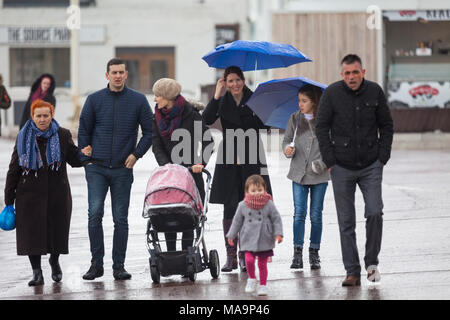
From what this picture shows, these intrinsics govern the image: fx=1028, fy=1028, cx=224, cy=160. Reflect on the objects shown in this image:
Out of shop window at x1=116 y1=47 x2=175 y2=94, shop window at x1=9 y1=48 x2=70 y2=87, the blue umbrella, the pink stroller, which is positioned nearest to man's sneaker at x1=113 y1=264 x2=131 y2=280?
the pink stroller

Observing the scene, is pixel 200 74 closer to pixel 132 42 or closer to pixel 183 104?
pixel 132 42

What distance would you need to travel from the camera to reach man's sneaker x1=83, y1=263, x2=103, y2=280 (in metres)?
9.38

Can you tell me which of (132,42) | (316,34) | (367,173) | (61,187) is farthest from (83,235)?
(132,42)

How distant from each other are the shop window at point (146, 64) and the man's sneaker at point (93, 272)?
33.7 meters

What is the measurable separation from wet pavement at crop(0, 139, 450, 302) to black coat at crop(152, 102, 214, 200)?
1.05 m

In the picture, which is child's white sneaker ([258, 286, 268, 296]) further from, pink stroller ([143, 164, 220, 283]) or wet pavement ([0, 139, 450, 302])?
pink stroller ([143, 164, 220, 283])

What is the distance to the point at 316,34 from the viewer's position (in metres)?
27.4

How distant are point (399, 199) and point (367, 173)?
6.44 m

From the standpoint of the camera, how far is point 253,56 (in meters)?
10.5

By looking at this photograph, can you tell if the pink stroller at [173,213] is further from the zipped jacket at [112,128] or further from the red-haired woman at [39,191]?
the red-haired woman at [39,191]

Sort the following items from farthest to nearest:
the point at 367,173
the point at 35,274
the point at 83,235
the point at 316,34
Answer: the point at 316,34
the point at 83,235
the point at 35,274
the point at 367,173

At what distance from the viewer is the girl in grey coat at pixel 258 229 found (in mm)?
8273

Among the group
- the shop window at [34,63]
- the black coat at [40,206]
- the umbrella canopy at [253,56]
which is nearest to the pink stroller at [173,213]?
the black coat at [40,206]

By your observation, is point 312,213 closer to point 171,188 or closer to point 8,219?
point 171,188
